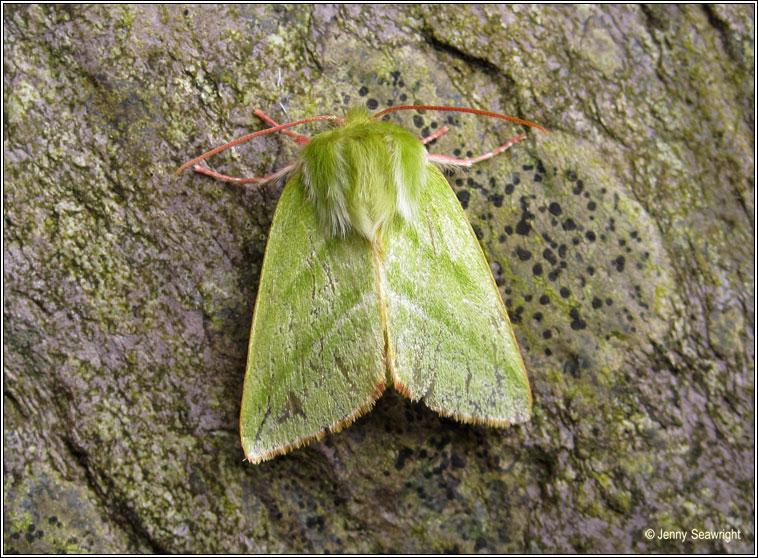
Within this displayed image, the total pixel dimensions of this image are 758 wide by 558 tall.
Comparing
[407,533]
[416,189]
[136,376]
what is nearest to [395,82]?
[416,189]

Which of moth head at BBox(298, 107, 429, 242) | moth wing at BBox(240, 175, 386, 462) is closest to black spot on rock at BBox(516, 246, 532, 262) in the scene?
moth head at BBox(298, 107, 429, 242)

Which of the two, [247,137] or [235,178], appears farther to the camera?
[235,178]

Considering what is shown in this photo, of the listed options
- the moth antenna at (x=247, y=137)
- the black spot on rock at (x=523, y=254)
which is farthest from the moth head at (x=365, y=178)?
the black spot on rock at (x=523, y=254)

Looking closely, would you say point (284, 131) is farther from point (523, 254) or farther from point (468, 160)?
point (523, 254)

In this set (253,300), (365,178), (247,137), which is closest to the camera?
(365,178)

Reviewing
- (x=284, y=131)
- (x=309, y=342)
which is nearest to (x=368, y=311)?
(x=309, y=342)

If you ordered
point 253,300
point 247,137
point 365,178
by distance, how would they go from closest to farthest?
point 365,178, point 247,137, point 253,300

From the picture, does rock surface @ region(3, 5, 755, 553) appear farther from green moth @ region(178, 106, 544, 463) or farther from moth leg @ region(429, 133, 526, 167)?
green moth @ region(178, 106, 544, 463)
